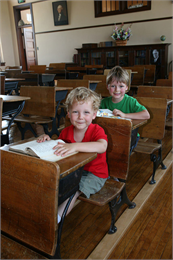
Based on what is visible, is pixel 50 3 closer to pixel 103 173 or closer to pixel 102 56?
pixel 102 56

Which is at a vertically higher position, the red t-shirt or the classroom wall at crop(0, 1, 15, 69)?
the classroom wall at crop(0, 1, 15, 69)

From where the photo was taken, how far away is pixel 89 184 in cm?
124

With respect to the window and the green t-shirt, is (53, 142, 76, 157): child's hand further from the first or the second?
the window

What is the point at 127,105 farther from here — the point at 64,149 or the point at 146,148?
the point at 64,149

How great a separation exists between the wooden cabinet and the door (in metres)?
3.28

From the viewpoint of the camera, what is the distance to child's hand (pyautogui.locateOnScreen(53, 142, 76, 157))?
3.24 ft

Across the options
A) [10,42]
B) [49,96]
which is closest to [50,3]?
[10,42]

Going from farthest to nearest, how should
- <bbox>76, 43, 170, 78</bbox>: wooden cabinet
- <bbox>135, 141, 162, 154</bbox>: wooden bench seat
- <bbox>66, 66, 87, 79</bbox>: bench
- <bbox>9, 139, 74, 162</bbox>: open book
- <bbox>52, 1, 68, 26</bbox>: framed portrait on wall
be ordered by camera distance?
<bbox>52, 1, 68, 26</bbox>: framed portrait on wall, <bbox>76, 43, 170, 78</bbox>: wooden cabinet, <bbox>66, 66, 87, 79</bbox>: bench, <bbox>135, 141, 162, 154</bbox>: wooden bench seat, <bbox>9, 139, 74, 162</bbox>: open book

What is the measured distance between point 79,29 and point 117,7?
1735mm

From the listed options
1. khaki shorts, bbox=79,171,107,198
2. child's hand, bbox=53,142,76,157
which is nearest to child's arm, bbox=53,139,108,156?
child's hand, bbox=53,142,76,157

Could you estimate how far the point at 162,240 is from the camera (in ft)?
4.39

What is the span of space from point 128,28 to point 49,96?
19.4 feet

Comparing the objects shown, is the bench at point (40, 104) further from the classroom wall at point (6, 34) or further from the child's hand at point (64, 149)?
the classroom wall at point (6, 34)

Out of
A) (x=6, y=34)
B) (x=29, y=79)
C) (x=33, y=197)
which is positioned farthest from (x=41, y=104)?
(x=6, y=34)
